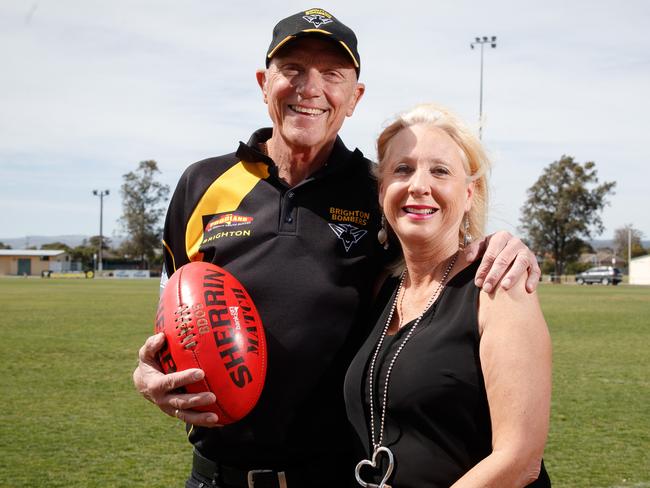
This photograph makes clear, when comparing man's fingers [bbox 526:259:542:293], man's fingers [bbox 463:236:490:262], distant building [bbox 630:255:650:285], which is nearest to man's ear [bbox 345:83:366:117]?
man's fingers [bbox 463:236:490:262]

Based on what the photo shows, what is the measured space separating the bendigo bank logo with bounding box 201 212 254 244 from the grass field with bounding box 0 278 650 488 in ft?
10.8

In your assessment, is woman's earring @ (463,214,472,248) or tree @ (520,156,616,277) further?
tree @ (520,156,616,277)

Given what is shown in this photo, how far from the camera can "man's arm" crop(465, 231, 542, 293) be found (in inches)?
90.0

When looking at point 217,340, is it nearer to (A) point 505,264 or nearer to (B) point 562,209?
(A) point 505,264

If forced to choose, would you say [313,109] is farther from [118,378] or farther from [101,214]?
[101,214]

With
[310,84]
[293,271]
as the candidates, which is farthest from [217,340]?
[310,84]

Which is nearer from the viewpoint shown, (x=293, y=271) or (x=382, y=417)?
(x=382, y=417)

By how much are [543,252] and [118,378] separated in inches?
2690

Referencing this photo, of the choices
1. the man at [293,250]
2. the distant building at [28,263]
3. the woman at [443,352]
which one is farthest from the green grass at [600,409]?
the distant building at [28,263]

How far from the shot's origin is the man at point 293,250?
2.79 m

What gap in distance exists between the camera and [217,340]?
8.60 ft

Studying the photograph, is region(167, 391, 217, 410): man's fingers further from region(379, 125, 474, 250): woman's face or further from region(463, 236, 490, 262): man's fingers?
region(463, 236, 490, 262): man's fingers

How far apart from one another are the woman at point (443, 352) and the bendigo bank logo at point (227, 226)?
0.59m

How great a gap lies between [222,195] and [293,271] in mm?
496
